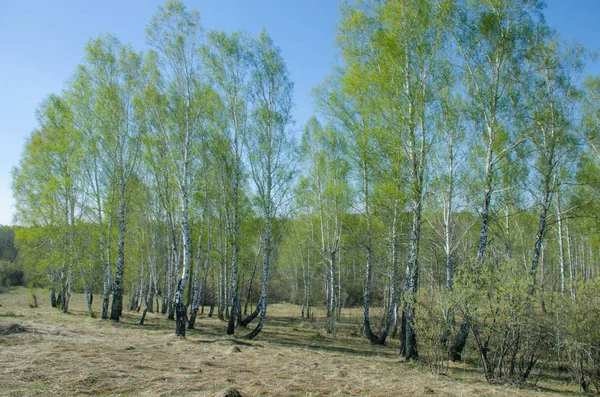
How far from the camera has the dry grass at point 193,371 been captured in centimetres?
566

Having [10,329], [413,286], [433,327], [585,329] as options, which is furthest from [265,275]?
[585,329]

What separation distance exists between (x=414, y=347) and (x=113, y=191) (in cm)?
1399

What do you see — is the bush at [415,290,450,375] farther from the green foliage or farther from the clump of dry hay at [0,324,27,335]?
the green foliage

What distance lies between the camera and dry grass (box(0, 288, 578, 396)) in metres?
5.66

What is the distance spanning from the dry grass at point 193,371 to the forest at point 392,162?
1.18m

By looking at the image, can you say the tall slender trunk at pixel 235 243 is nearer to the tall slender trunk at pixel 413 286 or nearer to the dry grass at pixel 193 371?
the dry grass at pixel 193 371

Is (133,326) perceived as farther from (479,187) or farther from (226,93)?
(479,187)

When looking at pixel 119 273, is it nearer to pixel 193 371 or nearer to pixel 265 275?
pixel 265 275

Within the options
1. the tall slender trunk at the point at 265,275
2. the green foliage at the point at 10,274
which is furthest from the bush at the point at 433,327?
the green foliage at the point at 10,274

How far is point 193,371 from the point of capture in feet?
23.0

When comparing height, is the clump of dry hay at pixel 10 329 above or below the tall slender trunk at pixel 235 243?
below

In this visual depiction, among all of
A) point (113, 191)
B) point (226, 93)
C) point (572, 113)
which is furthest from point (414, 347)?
point (113, 191)

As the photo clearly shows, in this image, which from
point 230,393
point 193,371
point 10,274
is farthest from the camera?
point 10,274

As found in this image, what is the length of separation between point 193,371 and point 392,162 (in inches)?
313
